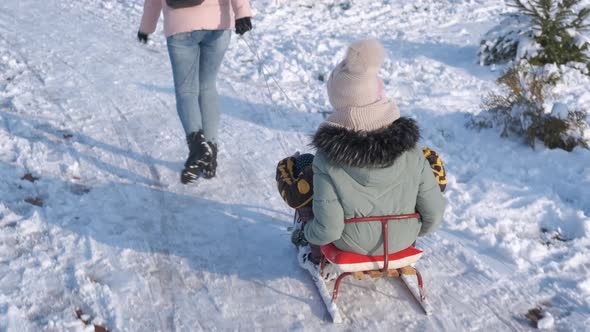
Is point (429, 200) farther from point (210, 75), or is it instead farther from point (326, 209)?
point (210, 75)

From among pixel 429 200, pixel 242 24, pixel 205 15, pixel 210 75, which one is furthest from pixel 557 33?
pixel 429 200

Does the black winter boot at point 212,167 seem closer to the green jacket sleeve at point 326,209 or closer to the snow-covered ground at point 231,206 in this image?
the snow-covered ground at point 231,206

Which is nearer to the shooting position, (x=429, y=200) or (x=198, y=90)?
(x=429, y=200)

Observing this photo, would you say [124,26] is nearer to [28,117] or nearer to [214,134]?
[28,117]

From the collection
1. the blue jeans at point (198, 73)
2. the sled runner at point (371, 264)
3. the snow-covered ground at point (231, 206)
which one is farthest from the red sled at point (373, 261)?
the blue jeans at point (198, 73)

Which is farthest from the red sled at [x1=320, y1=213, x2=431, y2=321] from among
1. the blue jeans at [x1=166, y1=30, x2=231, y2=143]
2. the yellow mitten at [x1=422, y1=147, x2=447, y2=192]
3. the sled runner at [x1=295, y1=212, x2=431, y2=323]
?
the blue jeans at [x1=166, y1=30, x2=231, y2=143]

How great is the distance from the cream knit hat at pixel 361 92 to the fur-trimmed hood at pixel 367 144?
4cm

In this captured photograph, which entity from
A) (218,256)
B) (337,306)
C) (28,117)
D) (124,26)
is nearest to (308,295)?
(337,306)

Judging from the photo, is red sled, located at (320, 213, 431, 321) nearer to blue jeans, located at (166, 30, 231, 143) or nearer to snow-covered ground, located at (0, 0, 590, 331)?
snow-covered ground, located at (0, 0, 590, 331)

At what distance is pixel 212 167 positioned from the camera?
4598mm

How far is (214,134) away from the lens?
464 centimetres

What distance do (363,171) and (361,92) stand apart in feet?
1.22

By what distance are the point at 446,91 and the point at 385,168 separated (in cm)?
375

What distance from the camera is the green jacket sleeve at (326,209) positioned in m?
2.95
